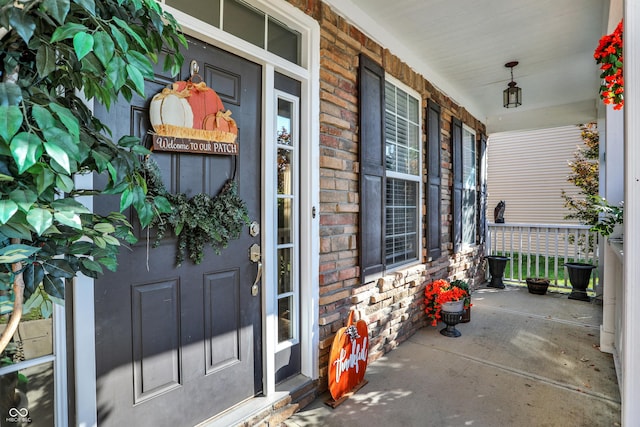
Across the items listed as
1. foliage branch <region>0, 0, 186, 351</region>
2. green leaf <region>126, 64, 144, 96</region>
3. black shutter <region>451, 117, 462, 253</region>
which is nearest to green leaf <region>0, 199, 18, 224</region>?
foliage branch <region>0, 0, 186, 351</region>

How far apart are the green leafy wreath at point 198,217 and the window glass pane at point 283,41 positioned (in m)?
0.94

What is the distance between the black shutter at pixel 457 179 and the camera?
4.32 metres

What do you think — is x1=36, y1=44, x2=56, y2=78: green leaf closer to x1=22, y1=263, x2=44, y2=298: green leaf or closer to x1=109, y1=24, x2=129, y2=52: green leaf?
x1=109, y1=24, x2=129, y2=52: green leaf

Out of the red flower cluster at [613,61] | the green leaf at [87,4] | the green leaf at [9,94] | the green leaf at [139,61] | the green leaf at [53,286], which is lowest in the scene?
the green leaf at [53,286]

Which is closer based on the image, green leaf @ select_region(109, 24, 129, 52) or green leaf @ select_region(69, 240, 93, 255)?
green leaf @ select_region(109, 24, 129, 52)

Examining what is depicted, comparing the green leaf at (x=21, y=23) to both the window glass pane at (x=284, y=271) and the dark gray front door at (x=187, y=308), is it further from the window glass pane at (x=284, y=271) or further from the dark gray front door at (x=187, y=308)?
the window glass pane at (x=284, y=271)

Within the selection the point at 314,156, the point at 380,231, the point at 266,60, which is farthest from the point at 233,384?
the point at 266,60

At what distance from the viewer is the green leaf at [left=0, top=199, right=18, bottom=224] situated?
598 mm

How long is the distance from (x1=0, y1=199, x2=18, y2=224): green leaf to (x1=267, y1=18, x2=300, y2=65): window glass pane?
1738mm

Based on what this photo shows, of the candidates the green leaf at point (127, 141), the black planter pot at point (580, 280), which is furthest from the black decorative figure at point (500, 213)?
the green leaf at point (127, 141)

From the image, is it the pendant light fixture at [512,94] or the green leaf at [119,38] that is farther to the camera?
the pendant light fixture at [512,94]

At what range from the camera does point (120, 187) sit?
0.88m

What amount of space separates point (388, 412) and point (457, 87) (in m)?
4.03

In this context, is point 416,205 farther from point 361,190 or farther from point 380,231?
point 361,190
